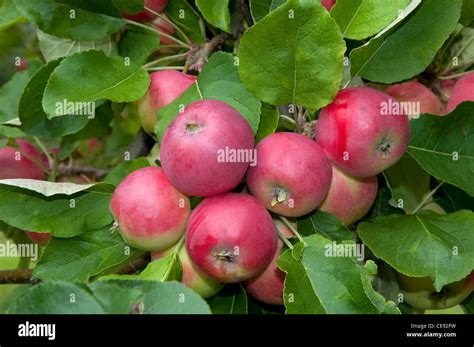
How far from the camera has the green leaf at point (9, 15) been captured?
1.33 metres

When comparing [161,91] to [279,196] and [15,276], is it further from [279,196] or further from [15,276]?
[15,276]

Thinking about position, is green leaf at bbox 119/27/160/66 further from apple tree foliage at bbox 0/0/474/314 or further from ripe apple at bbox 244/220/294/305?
ripe apple at bbox 244/220/294/305

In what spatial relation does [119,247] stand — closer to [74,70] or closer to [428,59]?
[74,70]

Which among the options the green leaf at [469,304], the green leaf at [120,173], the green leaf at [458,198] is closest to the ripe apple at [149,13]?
the green leaf at [120,173]

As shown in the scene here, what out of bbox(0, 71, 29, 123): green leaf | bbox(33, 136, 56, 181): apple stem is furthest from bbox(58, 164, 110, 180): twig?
bbox(0, 71, 29, 123): green leaf

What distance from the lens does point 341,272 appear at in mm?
1012

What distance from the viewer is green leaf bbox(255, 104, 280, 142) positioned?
1106 millimetres

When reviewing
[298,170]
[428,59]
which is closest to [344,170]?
[298,170]

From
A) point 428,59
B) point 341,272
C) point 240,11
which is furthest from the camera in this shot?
point 240,11

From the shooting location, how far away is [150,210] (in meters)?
1.05

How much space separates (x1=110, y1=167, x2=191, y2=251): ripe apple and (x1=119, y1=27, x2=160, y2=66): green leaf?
11.1 inches

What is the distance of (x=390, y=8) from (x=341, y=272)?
0.39 m

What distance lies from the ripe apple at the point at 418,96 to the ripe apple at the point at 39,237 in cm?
71
